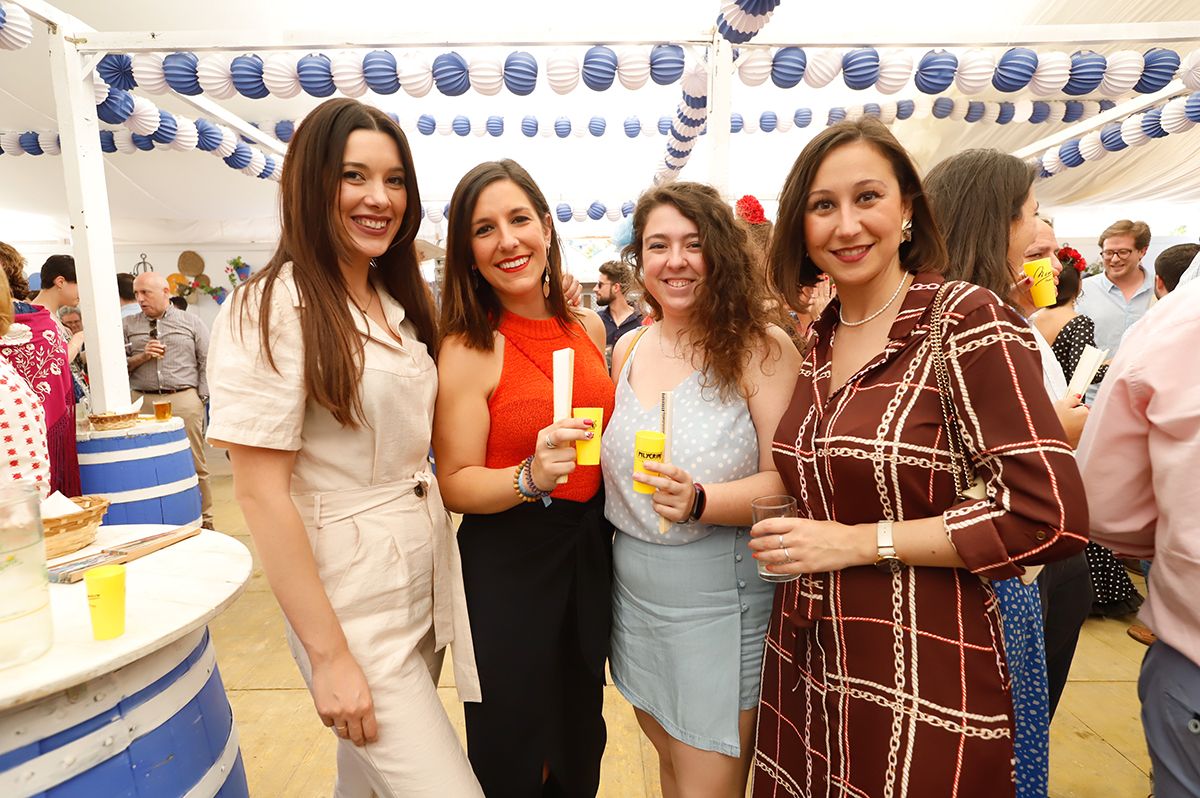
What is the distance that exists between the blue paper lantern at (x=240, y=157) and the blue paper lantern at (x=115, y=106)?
1503 mm

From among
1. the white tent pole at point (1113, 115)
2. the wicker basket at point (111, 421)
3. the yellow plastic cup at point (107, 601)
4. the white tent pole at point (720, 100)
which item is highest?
the white tent pole at point (1113, 115)

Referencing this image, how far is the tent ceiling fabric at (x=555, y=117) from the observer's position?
5039 millimetres

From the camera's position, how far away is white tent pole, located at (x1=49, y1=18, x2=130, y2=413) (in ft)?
10.9

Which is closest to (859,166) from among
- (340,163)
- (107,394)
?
(340,163)

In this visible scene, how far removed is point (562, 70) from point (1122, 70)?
3676mm

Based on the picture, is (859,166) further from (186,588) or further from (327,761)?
(327,761)

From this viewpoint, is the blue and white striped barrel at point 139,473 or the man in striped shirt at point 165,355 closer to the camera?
the blue and white striped barrel at point 139,473

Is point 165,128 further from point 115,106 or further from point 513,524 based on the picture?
point 513,524

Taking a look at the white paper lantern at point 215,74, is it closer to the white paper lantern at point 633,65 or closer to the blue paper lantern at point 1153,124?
the white paper lantern at point 633,65

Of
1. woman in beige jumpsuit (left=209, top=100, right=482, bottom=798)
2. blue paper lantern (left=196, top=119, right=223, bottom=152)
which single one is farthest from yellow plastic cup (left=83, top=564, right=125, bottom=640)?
blue paper lantern (left=196, top=119, right=223, bottom=152)

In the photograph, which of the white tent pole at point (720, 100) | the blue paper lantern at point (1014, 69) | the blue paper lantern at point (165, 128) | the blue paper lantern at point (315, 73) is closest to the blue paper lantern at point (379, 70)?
the blue paper lantern at point (315, 73)

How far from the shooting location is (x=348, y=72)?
12.5 feet

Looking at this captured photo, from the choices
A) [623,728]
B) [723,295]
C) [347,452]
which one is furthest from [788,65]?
[623,728]

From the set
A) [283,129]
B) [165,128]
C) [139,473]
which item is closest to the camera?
[139,473]
